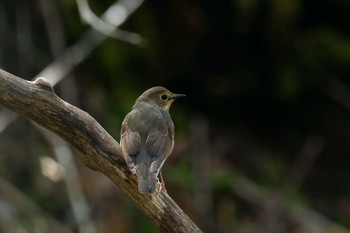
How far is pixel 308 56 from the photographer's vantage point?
8969mm

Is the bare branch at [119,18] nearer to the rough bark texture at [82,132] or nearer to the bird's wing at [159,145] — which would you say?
the bird's wing at [159,145]

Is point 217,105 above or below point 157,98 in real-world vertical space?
below

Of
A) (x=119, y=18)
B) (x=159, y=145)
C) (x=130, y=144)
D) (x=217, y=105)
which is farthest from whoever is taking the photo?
(x=217, y=105)

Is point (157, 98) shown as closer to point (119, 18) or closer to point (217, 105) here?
point (119, 18)

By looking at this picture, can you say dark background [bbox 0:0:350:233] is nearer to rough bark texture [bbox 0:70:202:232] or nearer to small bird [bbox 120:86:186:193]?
small bird [bbox 120:86:186:193]

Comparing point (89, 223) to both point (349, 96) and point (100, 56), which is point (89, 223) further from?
point (349, 96)

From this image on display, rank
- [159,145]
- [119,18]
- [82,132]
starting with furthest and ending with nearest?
[119,18] → [159,145] → [82,132]

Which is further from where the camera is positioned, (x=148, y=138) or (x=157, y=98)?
(x=157, y=98)

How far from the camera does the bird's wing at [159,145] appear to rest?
5699mm

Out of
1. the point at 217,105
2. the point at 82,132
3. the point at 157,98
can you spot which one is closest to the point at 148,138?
the point at 157,98

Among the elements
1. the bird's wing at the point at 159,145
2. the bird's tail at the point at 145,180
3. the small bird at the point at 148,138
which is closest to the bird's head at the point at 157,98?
the small bird at the point at 148,138

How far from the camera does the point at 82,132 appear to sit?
4.97 meters

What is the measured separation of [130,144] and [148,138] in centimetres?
38

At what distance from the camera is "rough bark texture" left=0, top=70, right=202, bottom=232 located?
4920 millimetres
